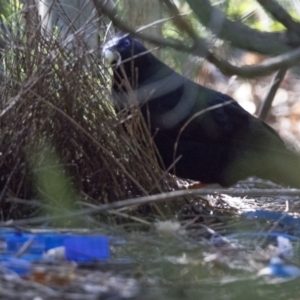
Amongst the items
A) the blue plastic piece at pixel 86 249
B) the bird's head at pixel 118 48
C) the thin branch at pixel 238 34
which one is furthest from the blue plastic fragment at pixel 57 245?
the bird's head at pixel 118 48

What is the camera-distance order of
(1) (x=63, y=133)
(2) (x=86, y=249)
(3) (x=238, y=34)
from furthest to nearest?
(1) (x=63, y=133) → (2) (x=86, y=249) → (3) (x=238, y=34)

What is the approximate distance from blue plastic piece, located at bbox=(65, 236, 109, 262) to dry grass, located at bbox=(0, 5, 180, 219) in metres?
0.69

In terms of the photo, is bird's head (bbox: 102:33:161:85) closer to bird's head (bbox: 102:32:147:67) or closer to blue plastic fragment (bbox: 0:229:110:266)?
bird's head (bbox: 102:32:147:67)

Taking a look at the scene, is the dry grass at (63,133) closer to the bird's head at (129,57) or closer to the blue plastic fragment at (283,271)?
the bird's head at (129,57)

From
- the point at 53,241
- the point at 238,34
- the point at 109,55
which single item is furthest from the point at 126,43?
the point at 238,34

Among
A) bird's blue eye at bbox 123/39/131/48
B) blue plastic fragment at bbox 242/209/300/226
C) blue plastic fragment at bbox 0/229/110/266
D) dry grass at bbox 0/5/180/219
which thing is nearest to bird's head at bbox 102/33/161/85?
bird's blue eye at bbox 123/39/131/48

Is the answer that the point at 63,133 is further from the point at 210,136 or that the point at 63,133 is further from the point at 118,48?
the point at 210,136

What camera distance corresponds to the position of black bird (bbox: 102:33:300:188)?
3.72 metres

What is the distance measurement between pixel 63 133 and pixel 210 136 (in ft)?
3.27

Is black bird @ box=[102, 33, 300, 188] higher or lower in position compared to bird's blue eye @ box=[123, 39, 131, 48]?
lower

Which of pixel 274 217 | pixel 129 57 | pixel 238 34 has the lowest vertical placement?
pixel 274 217

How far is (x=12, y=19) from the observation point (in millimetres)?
3217

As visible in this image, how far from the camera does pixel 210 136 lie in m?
3.81

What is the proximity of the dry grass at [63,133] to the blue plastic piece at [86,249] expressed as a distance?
0.69m
